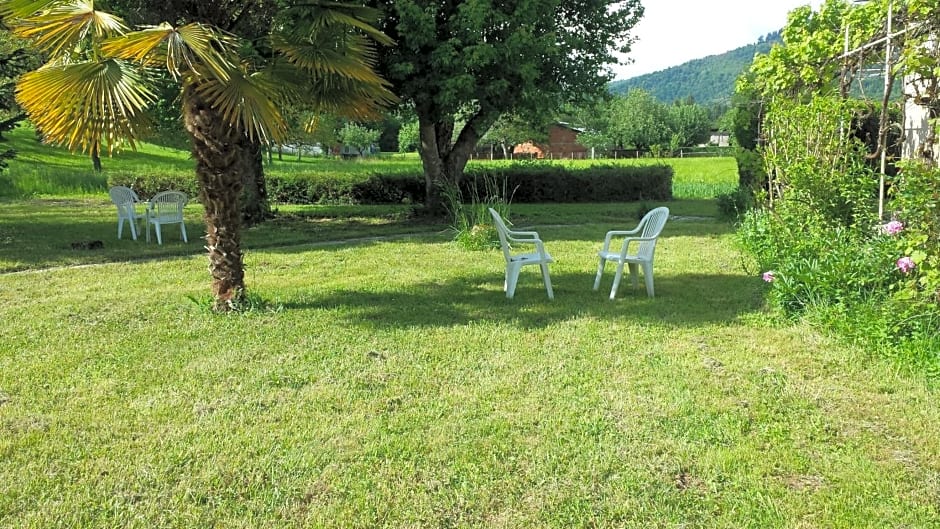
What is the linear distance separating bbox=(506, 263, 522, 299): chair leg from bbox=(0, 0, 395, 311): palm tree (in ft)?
7.23

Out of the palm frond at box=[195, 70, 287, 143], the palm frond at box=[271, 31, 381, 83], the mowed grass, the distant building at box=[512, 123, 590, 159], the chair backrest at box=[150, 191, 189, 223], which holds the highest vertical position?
the distant building at box=[512, 123, 590, 159]

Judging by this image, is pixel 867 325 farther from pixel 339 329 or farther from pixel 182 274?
pixel 182 274

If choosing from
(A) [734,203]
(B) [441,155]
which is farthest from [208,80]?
(A) [734,203]

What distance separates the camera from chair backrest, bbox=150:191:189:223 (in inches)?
460

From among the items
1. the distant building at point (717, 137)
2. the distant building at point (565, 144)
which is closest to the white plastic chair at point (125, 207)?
the distant building at point (565, 144)

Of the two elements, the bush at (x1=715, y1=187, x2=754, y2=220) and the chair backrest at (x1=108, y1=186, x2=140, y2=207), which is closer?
the chair backrest at (x1=108, y1=186, x2=140, y2=207)

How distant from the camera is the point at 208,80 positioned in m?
5.54

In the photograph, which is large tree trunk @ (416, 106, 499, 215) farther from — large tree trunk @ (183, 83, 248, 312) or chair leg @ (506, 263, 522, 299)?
large tree trunk @ (183, 83, 248, 312)

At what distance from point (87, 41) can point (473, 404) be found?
21.2 feet

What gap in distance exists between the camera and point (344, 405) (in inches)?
161

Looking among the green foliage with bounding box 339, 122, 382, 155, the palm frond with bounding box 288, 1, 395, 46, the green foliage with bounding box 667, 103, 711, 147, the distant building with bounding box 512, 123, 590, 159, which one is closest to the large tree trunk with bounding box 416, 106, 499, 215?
the palm frond with bounding box 288, 1, 395, 46

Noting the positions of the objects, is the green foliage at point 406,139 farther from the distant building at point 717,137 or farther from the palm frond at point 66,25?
the palm frond at point 66,25

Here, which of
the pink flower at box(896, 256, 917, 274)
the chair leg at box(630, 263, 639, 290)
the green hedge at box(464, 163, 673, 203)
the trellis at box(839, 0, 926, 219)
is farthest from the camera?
the green hedge at box(464, 163, 673, 203)

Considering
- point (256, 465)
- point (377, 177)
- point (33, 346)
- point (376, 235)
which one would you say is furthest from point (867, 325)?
point (377, 177)
